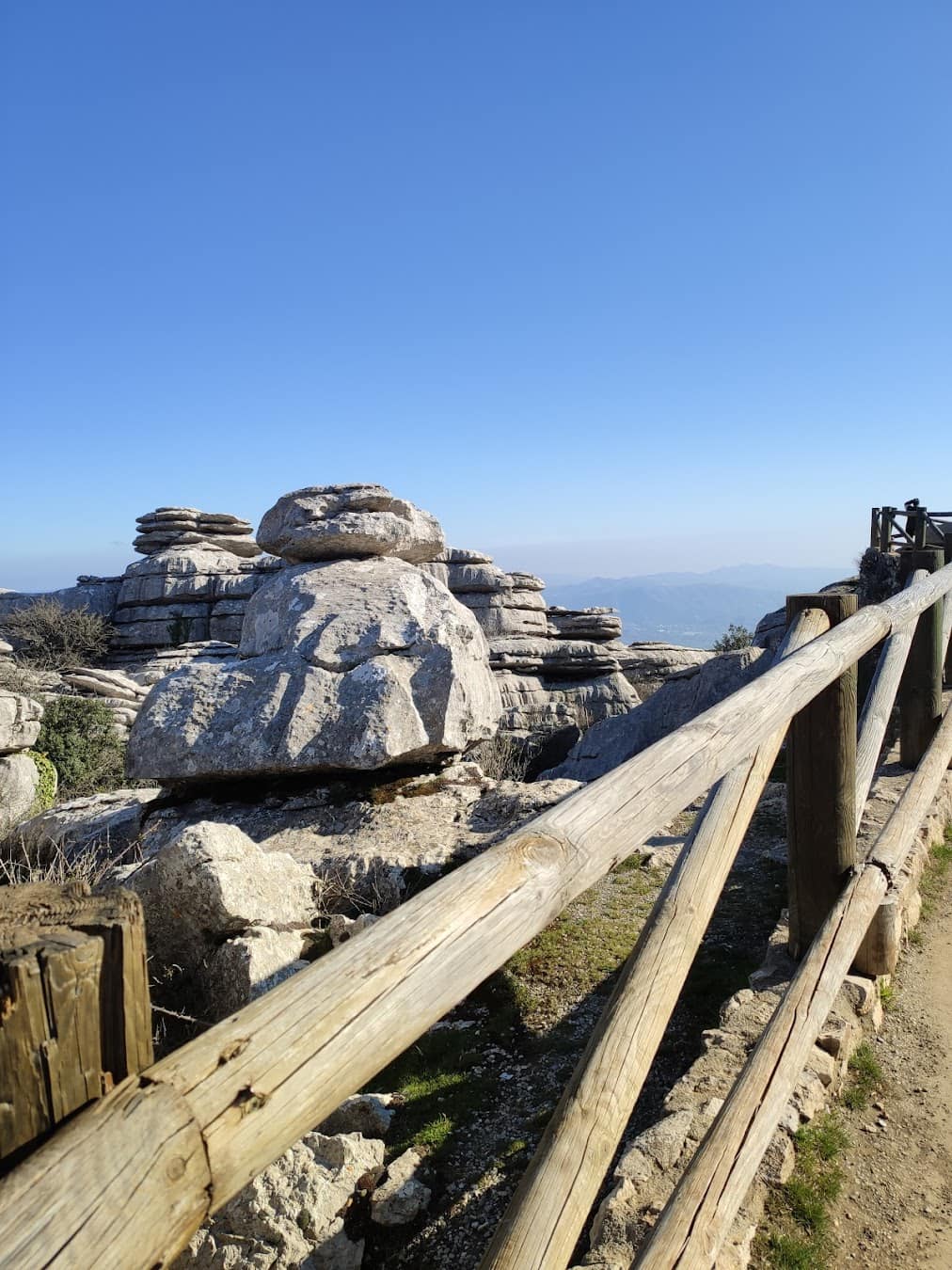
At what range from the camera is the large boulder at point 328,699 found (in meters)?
8.31

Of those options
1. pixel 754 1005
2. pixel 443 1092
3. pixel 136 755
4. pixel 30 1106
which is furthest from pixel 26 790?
pixel 30 1106

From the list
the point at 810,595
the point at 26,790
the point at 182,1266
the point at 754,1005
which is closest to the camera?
the point at 182,1266

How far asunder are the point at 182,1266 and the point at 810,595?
392 centimetres

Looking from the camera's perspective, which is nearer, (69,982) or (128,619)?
(69,982)

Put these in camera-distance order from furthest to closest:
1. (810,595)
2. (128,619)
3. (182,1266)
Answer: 1. (128,619)
2. (810,595)
3. (182,1266)

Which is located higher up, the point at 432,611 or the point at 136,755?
the point at 432,611

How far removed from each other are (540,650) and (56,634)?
1572cm

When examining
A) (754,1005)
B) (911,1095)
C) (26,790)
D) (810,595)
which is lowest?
(26,790)

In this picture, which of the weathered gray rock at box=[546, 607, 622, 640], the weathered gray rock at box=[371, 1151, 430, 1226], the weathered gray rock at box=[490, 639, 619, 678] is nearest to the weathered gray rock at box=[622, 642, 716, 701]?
the weathered gray rock at box=[490, 639, 619, 678]

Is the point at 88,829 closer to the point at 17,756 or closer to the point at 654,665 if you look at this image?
the point at 17,756

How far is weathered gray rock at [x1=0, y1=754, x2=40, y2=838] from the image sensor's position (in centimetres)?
1327

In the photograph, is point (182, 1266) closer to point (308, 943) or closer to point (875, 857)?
point (308, 943)

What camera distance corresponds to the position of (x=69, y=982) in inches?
45.3

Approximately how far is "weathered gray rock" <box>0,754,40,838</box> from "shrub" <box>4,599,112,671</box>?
47.3ft
